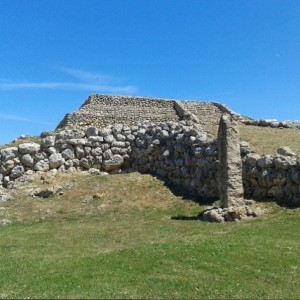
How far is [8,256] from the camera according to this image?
16.0 meters

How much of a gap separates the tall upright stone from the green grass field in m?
1.58

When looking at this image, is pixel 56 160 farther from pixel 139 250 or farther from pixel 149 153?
pixel 139 250

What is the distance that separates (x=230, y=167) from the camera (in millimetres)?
22297

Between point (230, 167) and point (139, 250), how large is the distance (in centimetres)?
852

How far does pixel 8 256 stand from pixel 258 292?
8.78 m

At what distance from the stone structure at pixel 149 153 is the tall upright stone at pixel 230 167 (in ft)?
0.48

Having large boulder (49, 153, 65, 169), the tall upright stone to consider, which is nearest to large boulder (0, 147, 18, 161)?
large boulder (49, 153, 65, 169)

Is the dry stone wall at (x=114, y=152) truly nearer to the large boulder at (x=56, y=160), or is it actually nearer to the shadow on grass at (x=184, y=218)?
the large boulder at (x=56, y=160)

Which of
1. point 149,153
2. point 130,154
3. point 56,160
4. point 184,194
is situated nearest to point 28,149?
point 56,160

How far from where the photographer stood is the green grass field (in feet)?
38.2

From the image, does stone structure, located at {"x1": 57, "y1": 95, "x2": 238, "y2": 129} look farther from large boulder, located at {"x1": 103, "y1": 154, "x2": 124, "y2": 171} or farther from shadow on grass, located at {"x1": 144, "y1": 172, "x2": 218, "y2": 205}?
shadow on grass, located at {"x1": 144, "y1": 172, "x2": 218, "y2": 205}

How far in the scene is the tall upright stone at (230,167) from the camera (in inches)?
869

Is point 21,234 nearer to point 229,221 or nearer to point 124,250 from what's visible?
point 124,250

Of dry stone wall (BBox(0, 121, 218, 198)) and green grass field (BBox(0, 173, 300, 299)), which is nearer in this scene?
green grass field (BBox(0, 173, 300, 299))
